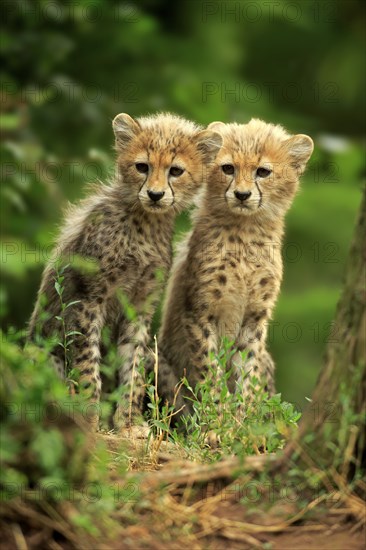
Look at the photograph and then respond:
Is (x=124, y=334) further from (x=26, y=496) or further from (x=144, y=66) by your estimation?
(x=144, y=66)

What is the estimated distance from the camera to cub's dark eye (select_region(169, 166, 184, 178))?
5.70 metres

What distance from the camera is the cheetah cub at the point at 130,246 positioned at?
5.64m

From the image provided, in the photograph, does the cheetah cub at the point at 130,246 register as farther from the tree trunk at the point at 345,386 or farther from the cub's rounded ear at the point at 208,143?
the tree trunk at the point at 345,386

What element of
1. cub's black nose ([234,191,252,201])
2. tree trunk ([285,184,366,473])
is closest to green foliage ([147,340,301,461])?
tree trunk ([285,184,366,473])

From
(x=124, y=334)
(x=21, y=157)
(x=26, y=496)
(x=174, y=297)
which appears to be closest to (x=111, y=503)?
(x=26, y=496)

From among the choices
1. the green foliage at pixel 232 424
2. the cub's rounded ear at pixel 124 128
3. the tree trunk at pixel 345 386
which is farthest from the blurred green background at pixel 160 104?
the tree trunk at pixel 345 386

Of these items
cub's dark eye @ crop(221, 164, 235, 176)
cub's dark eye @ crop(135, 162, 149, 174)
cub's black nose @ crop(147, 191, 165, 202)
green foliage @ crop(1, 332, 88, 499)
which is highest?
cub's dark eye @ crop(221, 164, 235, 176)

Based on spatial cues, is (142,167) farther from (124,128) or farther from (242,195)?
(242,195)

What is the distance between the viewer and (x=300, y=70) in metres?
9.69

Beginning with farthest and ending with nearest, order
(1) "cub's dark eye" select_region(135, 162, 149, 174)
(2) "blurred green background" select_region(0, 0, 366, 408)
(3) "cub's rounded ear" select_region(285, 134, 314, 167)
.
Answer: (2) "blurred green background" select_region(0, 0, 366, 408) < (3) "cub's rounded ear" select_region(285, 134, 314, 167) < (1) "cub's dark eye" select_region(135, 162, 149, 174)

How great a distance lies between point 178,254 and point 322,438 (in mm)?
2525

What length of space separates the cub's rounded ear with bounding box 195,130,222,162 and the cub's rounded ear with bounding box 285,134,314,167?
1.41 feet

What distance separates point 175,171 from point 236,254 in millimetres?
549

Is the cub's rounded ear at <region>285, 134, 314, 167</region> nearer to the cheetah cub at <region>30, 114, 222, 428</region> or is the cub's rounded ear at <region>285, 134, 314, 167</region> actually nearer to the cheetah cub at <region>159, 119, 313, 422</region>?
the cheetah cub at <region>159, 119, 313, 422</region>
